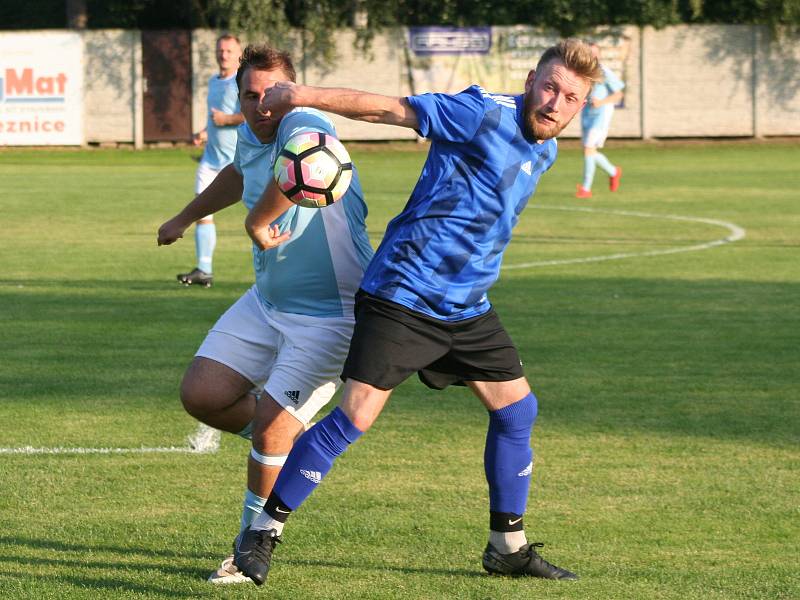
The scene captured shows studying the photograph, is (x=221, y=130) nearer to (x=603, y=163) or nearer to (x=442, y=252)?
(x=442, y=252)

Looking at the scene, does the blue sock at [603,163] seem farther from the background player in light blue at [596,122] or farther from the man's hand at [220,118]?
the man's hand at [220,118]

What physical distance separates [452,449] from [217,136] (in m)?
7.21

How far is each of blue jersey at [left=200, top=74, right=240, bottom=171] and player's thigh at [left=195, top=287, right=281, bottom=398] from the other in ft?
27.2

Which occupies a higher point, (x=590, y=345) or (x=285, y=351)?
(x=285, y=351)

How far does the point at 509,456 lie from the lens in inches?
220

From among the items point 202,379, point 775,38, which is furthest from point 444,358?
point 775,38

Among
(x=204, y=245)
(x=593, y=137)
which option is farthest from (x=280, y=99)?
(x=593, y=137)

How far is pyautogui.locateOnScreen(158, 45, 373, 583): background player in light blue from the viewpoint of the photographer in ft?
18.0

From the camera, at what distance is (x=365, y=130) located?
38344 mm

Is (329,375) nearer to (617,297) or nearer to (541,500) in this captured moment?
(541,500)

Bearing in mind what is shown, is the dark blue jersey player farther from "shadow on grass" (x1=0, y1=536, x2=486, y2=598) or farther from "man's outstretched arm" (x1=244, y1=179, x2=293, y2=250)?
"shadow on grass" (x1=0, y1=536, x2=486, y2=598)

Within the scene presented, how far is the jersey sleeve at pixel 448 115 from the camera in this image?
4.94 m

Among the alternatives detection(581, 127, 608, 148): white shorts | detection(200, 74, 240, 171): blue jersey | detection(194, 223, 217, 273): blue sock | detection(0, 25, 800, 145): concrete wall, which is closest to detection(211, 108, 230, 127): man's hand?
detection(200, 74, 240, 171): blue jersey

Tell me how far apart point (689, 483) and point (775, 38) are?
34.8 metres
